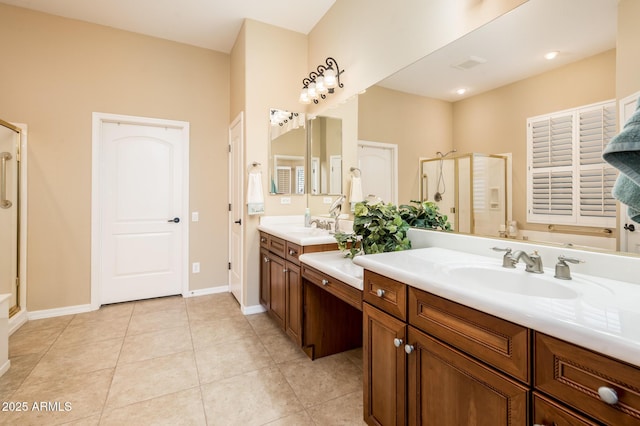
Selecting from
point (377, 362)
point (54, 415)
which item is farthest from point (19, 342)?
point (377, 362)

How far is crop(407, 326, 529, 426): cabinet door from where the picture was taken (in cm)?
82

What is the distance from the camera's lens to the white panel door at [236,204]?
3230mm

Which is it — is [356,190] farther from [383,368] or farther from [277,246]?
[383,368]

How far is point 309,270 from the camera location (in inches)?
78.7

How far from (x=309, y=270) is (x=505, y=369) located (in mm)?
1312

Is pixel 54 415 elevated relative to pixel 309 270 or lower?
lower

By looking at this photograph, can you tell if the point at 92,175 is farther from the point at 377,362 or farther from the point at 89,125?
the point at 377,362

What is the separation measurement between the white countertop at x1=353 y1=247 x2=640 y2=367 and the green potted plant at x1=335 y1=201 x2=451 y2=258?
42 cm

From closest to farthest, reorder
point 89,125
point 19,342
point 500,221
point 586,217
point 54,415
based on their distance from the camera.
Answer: point 586,217, point 500,221, point 54,415, point 19,342, point 89,125

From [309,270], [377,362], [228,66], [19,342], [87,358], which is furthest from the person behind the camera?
[228,66]

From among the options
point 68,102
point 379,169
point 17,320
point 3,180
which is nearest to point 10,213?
point 3,180

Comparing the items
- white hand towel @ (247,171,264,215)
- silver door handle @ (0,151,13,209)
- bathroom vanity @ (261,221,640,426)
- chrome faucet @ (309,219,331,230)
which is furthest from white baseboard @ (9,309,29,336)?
bathroom vanity @ (261,221,640,426)

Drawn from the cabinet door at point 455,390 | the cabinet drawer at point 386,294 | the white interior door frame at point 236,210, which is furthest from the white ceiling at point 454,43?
the cabinet door at point 455,390

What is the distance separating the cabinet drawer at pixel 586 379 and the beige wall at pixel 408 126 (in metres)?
1.23
